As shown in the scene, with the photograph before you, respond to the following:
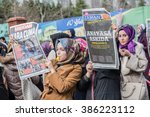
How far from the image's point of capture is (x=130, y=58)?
162 inches

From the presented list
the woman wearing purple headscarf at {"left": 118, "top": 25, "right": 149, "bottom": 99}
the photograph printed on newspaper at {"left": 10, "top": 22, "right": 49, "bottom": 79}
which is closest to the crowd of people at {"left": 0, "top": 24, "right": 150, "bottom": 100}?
the woman wearing purple headscarf at {"left": 118, "top": 25, "right": 149, "bottom": 99}

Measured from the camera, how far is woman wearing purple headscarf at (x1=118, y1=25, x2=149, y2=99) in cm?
410

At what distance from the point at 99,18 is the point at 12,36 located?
100cm

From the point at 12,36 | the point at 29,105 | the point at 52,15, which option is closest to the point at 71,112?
the point at 29,105

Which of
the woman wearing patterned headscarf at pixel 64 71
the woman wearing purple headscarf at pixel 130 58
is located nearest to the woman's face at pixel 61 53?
the woman wearing patterned headscarf at pixel 64 71

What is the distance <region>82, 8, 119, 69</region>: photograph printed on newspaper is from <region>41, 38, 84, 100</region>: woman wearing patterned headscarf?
167 millimetres

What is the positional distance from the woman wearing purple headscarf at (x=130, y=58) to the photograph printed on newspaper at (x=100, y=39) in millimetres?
140

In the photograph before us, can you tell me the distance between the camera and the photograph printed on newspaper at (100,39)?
3.96 meters

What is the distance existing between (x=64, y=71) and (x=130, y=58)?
586 millimetres

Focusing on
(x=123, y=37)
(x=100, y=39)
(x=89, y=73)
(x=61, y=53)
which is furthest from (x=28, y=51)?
(x=123, y=37)

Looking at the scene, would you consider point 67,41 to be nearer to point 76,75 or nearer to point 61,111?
point 76,75

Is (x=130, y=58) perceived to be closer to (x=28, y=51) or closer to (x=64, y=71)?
(x=64, y=71)

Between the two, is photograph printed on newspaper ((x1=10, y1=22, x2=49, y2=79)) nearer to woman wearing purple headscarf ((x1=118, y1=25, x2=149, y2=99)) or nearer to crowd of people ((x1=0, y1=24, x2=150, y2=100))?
crowd of people ((x1=0, y1=24, x2=150, y2=100))

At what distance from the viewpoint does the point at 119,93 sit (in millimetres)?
4137
